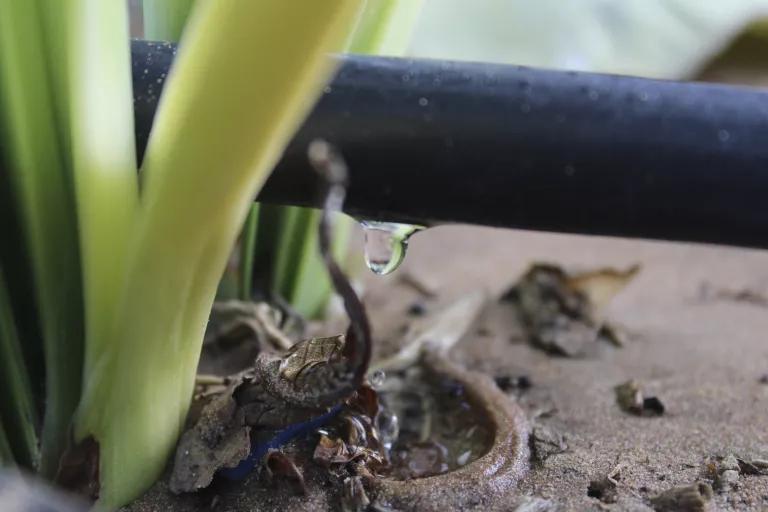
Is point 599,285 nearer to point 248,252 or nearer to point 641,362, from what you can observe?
point 641,362

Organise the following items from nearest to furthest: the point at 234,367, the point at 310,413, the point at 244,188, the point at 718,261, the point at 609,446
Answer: the point at 244,188 → the point at 310,413 → the point at 609,446 → the point at 234,367 → the point at 718,261

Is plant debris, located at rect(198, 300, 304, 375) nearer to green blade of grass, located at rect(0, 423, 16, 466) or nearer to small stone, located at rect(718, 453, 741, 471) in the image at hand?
green blade of grass, located at rect(0, 423, 16, 466)

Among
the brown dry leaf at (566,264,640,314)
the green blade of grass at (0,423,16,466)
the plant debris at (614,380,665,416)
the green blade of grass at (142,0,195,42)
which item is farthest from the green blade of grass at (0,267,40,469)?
the brown dry leaf at (566,264,640,314)

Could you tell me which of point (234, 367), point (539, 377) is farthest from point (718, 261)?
point (234, 367)

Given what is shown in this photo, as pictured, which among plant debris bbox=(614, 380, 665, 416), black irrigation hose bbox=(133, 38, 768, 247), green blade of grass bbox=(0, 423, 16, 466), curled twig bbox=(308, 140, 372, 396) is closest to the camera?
curled twig bbox=(308, 140, 372, 396)

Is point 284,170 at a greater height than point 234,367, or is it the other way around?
point 284,170

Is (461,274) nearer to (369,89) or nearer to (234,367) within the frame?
(234,367)

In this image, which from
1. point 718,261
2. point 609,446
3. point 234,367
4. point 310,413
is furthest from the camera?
point 718,261
